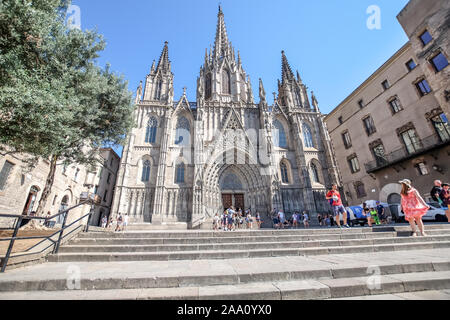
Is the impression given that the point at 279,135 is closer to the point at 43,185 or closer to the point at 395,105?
the point at 395,105

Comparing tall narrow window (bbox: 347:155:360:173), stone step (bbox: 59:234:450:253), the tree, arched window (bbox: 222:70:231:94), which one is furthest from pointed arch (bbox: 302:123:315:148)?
the tree

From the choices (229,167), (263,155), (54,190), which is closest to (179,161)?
(229,167)

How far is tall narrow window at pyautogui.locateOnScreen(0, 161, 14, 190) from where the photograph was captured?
11.1m

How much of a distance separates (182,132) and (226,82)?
430 inches

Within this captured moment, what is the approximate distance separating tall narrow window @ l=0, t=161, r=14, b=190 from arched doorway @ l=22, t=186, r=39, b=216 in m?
2.09

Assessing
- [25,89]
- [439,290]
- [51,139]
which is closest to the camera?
[439,290]

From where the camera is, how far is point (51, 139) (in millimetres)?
7461


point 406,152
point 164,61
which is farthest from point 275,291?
point 164,61

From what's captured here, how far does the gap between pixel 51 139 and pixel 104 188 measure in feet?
63.8

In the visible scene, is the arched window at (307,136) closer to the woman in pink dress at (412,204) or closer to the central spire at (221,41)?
the central spire at (221,41)

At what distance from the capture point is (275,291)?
2.28 m

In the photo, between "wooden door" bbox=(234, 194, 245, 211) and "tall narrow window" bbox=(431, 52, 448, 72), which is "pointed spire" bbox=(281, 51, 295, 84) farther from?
"wooden door" bbox=(234, 194, 245, 211)

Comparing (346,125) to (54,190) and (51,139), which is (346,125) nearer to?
(51,139)

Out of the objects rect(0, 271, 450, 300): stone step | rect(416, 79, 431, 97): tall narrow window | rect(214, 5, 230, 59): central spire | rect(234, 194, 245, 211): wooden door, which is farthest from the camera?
rect(214, 5, 230, 59): central spire
